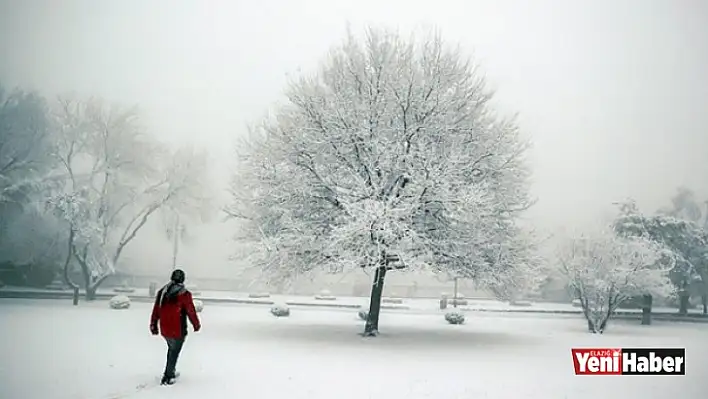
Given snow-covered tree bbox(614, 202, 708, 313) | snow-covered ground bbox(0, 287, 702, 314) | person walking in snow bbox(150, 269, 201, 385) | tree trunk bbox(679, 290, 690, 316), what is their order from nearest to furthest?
person walking in snow bbox(150, 269, 201, 385), tree trunk bbox(679, 290, 690, 316), snow-covered tree bbox(614, 202, 708, 313), snow-covered ground bbox(0, 287, 702, 314)

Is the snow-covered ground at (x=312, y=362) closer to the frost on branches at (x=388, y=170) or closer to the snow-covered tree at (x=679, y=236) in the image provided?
the frost on branches at (x=388, y=170)

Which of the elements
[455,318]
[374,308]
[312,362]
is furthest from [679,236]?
[312,362]

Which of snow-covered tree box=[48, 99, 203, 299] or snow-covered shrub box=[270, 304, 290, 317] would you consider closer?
snow-covered shrub box=[270, 304, 290, 317]

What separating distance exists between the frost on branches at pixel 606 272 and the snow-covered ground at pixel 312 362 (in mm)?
1702

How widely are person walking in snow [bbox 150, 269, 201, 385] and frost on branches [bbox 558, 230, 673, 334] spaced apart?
13.4 meters

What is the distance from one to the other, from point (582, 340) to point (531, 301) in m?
17.1

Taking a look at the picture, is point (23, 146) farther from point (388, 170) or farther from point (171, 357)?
point (171, 357)

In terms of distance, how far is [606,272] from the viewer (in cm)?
1789

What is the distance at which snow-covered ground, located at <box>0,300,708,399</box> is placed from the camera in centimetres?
698

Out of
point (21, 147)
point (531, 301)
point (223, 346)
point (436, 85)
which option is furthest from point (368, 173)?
point (531, 301)

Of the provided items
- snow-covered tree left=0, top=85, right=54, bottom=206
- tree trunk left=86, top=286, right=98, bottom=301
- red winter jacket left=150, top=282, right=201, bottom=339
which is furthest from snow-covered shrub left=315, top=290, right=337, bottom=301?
red winter jacket left=150, top=282, right=201, bottom=339

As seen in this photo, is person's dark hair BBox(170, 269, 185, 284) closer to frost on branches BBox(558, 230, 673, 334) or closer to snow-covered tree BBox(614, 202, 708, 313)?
frost on branches BBox(558, 230, 673, 334)

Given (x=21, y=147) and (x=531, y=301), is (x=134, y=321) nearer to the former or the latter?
(x=21, y=147)

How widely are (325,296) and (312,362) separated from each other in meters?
21.6
